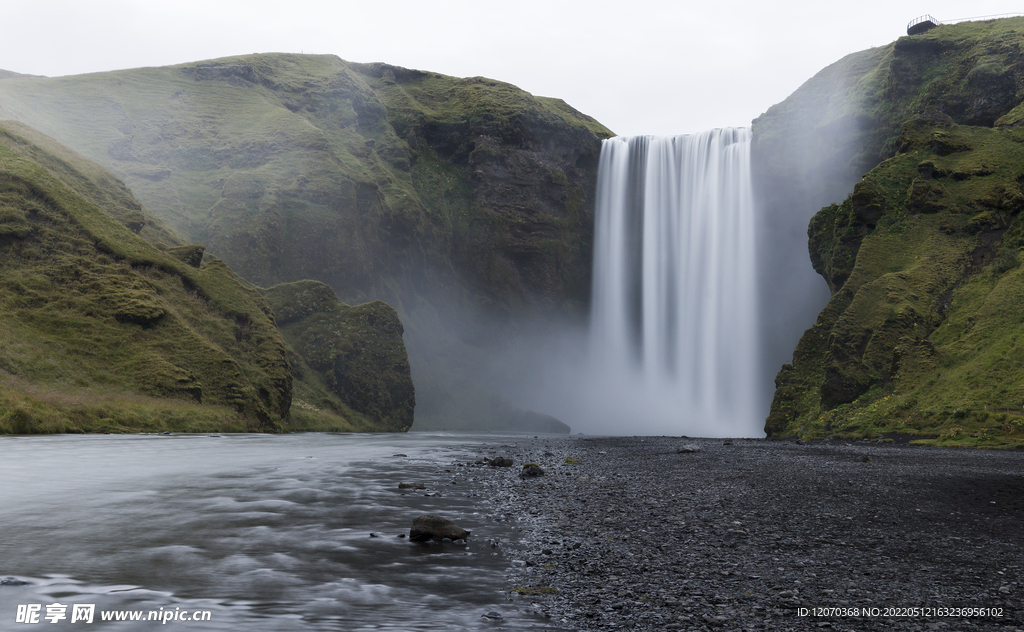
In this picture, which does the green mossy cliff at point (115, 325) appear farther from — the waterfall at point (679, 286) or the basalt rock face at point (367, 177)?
the waterfall at point (679, 286)

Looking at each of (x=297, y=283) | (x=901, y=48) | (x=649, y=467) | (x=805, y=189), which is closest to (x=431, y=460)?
(x=649, y=467)

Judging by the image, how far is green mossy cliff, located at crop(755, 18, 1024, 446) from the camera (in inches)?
1409

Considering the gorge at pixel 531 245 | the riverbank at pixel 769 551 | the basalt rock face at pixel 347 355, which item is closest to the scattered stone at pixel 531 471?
the riverbank at pixel 769 551

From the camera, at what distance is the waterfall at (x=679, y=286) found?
8038 centimetres

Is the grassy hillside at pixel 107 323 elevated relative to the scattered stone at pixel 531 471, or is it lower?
elevated

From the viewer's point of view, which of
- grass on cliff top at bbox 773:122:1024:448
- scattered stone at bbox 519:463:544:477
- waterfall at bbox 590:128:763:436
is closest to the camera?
scattered stone at bbox 519:463:544:477

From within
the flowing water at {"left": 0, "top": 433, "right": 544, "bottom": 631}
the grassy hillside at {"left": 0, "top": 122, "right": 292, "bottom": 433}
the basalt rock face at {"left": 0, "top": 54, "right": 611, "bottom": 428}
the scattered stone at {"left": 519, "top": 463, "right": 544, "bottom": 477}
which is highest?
the basalt rock face at {"left": 0, "top": 54, "right": 611, "bottom": 428}

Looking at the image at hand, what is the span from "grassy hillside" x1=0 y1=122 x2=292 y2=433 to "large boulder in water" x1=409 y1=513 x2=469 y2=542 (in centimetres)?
3125

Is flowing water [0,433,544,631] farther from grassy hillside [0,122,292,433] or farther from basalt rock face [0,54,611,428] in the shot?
basalt rock face [0,54,611,428]

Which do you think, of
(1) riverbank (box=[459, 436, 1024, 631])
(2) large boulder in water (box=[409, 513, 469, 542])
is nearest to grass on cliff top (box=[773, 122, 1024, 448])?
(1) riverbank (box=[459, 436, 1024, 631])

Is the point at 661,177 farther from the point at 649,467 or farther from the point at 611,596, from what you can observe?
the point at 611,596

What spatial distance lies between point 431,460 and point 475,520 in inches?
552

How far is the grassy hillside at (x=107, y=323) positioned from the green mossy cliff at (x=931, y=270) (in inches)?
1720

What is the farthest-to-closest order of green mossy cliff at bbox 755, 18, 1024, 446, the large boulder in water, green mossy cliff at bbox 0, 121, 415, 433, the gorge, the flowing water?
the gorge
green mossy cliff at bbox 0, 121, 415, 433
green mossy cliff at bbox 755, 18, 1024, 446
the large boulder in water
the flowing water
